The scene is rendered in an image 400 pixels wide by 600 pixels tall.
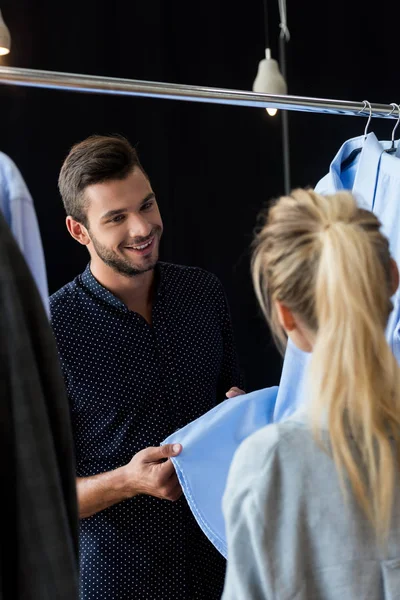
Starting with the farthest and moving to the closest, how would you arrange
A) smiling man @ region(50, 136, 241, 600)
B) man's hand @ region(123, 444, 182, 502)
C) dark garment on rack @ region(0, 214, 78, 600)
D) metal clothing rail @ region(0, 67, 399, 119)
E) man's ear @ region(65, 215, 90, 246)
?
1. man's ear @ region(65, 215, 90, 246)
2. smiling man @ region(50, 136, 241, 600)
3. man's hand @ region(123, 444, 182, 502)
4. metal clothing rail @ region(0, 67, 399, 119)
5. dark garment on rack @ region(0, 214, 78, 600)

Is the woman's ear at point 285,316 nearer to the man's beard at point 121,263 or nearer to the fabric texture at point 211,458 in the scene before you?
the fabric texture at point 211,458

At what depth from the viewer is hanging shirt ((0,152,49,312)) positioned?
1077 mm

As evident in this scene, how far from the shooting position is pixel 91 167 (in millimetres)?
1938

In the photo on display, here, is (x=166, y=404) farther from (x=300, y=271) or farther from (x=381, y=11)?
(x=381, y=11)

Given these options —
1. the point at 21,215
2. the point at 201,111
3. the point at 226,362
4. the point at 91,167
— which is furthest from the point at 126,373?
the point at 201,111

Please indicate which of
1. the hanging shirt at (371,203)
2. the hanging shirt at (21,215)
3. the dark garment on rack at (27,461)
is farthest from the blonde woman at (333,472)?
the hanging shirt at (371,203)

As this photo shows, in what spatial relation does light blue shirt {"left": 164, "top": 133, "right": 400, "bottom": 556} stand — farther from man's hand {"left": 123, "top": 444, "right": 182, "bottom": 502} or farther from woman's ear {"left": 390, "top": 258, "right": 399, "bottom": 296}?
woman's ear {"left": 390, "top": 258, "right": 399, "bottom": 296}

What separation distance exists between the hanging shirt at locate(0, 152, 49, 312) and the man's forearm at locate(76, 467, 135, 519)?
0.68 metres

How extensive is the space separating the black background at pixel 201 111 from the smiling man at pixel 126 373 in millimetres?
1423

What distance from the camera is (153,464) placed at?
1640 millimetres

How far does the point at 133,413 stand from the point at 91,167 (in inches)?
22.0

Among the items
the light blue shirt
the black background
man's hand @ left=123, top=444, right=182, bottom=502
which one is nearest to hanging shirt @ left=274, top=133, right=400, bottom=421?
Answer: the light blue shirt

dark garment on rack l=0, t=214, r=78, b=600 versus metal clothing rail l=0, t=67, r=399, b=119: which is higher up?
metal clothing rail l=0, t=67, r=399, b=119

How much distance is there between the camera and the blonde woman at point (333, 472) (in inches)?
39.9
